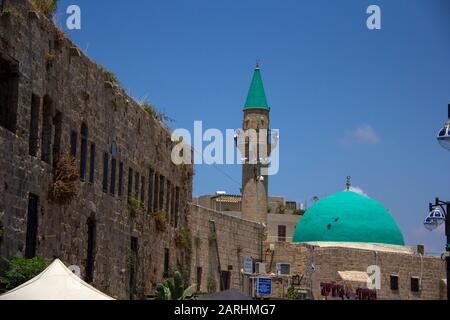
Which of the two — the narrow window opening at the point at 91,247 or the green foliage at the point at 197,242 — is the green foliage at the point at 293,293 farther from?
the narrow window opening at the point at 91,247

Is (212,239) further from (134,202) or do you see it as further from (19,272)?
(19,272)

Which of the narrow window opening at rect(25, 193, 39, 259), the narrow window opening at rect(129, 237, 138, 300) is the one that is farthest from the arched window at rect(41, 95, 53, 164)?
the narrow window opening at rect(129, 237, 138, 300)

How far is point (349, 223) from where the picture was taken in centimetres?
4194

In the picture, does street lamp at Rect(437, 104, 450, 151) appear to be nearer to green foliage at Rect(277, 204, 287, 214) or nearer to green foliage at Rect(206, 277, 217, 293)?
green foliage at Rect(206, 277, 217, 293)

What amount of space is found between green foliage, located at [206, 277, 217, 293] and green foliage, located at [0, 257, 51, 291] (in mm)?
14748

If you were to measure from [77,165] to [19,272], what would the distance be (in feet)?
13.0

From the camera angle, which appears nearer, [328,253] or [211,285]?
[211,285]

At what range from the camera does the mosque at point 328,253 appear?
3450cm

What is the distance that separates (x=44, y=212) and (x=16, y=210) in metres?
1.39

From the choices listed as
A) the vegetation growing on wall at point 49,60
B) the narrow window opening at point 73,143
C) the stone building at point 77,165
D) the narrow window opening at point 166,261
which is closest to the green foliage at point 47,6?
the stone building at point 77,165

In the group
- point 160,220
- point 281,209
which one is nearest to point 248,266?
point 160,220

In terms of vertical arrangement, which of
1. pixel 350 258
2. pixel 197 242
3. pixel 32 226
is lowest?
pixel 350 258

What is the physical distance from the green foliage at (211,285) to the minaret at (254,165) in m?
11.7

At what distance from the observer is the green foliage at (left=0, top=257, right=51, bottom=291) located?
14555mm
